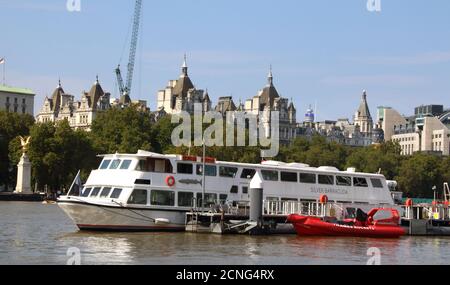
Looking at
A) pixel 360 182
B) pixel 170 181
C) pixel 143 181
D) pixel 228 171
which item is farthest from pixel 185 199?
pixel 360 182

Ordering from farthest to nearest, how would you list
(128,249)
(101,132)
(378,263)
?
(101,132)
(128,249)
(378,263)

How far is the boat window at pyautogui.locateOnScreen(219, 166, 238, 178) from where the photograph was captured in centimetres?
5843

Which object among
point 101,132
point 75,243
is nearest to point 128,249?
point 75,243

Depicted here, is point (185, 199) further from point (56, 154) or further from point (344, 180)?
point (56, 154)

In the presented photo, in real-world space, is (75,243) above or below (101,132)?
below

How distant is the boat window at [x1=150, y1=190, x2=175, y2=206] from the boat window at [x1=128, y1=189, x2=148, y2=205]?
19.9 inches

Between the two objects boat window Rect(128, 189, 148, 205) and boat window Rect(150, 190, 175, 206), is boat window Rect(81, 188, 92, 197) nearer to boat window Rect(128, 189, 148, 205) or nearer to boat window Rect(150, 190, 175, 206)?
boat window Rect(128, 189, 148, 205)

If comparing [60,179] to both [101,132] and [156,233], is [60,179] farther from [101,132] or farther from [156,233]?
[156,233]

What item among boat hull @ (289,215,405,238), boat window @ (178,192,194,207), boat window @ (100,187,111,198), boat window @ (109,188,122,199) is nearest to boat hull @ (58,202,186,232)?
boat window @ (109,188,122,199)

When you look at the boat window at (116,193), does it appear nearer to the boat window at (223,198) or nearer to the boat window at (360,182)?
the boat window at (223,198)

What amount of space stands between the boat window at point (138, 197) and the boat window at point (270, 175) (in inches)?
347
